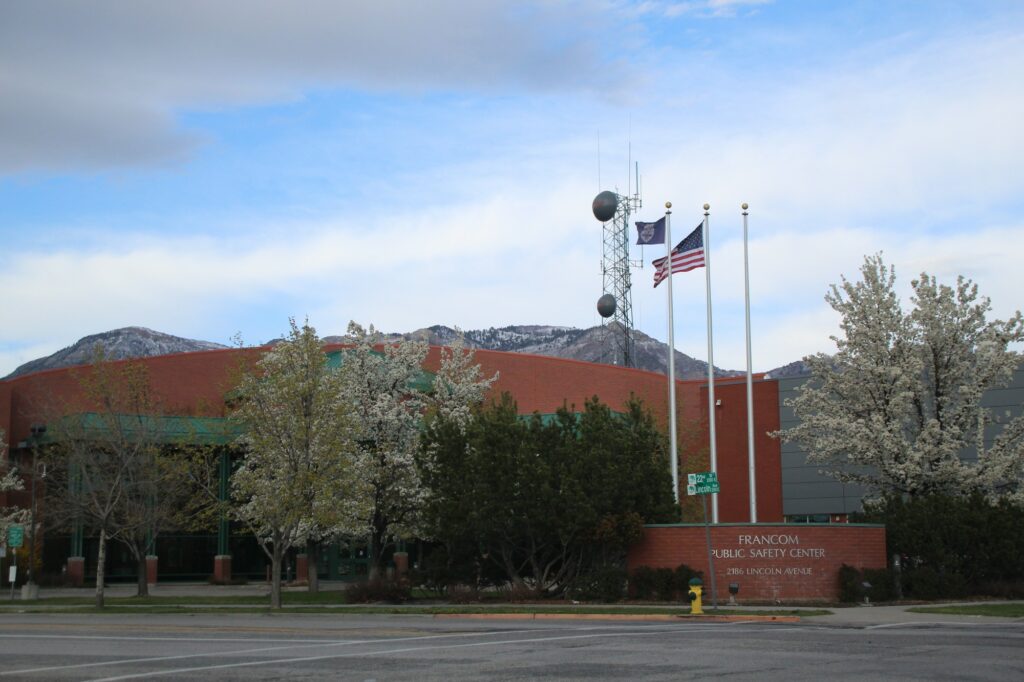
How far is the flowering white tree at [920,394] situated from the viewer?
36781 mm

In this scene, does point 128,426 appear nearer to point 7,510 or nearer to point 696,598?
point 7,510

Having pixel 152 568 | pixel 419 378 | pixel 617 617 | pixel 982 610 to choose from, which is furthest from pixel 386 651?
pixel 152 568

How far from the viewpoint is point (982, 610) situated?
27391 millimetres

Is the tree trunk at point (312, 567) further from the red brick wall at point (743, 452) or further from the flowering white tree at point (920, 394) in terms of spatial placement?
the red brick wall at point (743, 452)

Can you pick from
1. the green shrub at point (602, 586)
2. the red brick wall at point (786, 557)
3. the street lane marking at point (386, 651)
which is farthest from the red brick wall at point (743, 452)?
the street lane marking at point (386, 651)

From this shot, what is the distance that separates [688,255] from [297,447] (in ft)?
49.5

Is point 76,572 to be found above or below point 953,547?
below

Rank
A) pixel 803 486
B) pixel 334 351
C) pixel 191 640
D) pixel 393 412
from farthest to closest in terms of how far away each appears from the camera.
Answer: pixel 803 486
pixel 334 351
pixel 393 412
pixel 191 640

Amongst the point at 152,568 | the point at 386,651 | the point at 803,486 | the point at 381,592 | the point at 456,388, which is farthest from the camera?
the point at 803,486

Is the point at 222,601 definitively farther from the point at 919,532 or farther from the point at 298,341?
the point at 919,532

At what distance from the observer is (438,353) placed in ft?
184

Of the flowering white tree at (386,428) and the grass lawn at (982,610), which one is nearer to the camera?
the grass lawn at (982,610)

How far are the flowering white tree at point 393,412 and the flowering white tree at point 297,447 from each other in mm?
2490

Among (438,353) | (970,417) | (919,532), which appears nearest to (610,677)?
(919,532)
